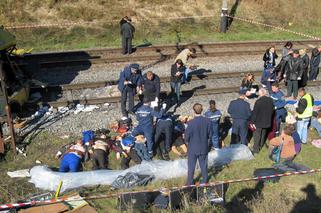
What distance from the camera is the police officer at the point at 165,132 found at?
1209 centimetres

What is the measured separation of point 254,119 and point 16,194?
6.11 meters

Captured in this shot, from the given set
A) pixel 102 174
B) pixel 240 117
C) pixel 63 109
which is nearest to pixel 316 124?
pixel 240 117

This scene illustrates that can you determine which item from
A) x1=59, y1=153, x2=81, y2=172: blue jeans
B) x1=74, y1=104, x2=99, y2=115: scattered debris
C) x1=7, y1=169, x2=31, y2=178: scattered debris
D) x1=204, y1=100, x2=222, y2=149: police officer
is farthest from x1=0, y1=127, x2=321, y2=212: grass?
x1=74, y1=104, x2=99, y2=115: scattered debris

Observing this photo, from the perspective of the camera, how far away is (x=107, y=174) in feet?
36.9

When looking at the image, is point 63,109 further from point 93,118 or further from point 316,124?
point 316,124

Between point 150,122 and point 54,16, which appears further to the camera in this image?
point 54,16

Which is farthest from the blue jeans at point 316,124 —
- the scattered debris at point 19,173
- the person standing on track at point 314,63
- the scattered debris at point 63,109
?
the scattered debris at point 19,173

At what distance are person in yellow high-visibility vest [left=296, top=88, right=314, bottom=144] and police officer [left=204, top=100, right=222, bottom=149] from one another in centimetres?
225

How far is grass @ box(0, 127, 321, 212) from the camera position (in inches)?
406

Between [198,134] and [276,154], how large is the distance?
3.08 meters

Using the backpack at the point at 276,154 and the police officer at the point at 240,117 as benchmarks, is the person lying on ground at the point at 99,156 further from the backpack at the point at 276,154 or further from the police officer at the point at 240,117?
the backpack at the point at 276,154

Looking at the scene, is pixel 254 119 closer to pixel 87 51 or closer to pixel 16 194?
pixel 16 194

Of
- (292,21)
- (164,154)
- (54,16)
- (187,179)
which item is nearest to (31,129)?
(164,154)

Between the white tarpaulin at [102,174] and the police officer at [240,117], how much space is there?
0.94 meters
